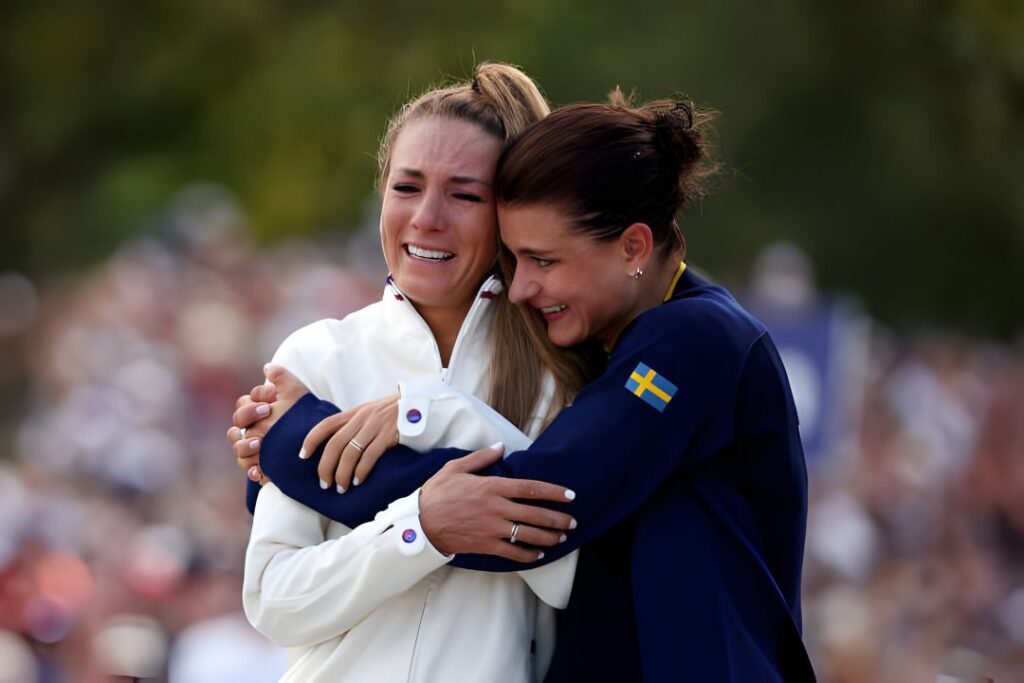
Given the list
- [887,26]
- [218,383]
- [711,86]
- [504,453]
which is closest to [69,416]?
[218,383]

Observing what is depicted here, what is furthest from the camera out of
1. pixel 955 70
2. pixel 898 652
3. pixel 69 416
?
pixel 955 70

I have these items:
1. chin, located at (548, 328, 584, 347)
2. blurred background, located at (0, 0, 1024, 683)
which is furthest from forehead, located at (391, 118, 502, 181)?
blurred background, located at (0, 0, 1024, 683)

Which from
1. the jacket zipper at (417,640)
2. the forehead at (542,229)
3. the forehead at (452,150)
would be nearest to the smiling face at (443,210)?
the forehead at (452,150)

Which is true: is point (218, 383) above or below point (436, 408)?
above

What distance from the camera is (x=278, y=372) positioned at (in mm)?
3160

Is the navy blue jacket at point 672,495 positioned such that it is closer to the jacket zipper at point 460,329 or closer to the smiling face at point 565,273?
the smiling face at point 565,273

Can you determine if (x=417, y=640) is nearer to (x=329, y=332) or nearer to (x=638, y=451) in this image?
(x=638, y=451)

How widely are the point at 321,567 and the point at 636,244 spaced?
0.82 m

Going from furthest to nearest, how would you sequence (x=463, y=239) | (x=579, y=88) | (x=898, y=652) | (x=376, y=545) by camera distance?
1. (x=579, y=88)
2. (x=898, y=652)
3. (x=463, y=239)
4. (x=376, y=545)

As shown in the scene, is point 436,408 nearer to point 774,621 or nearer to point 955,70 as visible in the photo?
point 774,621

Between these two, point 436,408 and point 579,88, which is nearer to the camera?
point 436,408

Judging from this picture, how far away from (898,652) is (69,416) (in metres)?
5.49

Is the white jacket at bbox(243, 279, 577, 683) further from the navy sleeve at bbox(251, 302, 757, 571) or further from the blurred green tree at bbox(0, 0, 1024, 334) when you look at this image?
the blurred green tree at bbox(0, 0, 1024, 334)

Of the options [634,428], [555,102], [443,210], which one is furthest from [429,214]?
[555,102]
